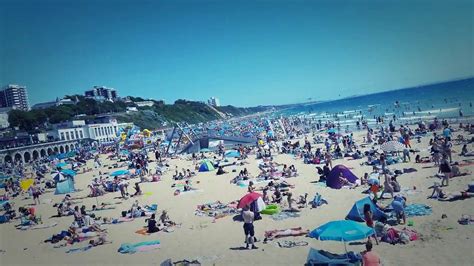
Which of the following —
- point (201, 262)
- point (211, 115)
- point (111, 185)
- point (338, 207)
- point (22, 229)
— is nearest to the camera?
point (201, 262)

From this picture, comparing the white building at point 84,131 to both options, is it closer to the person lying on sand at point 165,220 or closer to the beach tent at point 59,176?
the beach tent at point 59,176

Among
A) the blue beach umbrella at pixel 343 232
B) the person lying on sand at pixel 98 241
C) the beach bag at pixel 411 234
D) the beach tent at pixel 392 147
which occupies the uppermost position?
the beach tent at pixel 392 147

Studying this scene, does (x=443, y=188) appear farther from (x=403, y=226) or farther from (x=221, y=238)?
(x=221, y=238)

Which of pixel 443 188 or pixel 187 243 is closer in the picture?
pixel 187 243

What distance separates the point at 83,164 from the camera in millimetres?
35906

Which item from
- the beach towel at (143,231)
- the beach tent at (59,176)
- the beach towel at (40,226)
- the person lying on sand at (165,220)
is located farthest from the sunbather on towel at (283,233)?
the beach tent at (59,176)

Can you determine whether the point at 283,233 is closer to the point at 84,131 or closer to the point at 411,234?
the point at 411,234

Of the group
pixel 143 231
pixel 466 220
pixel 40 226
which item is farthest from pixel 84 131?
pixel 466 220

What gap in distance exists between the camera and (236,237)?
9.78 metres

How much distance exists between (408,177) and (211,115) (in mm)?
171338

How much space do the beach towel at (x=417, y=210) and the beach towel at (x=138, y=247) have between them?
6.96 metres

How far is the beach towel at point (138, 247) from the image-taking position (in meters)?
9.47

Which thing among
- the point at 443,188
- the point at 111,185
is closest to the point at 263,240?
the point at 443,188

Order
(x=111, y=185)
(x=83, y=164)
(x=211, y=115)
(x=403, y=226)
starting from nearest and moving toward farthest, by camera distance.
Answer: (x=403, y=226) < (x=111, y=185) < (x=83, y=164) < (x=211, y=115)
